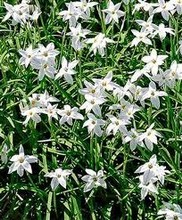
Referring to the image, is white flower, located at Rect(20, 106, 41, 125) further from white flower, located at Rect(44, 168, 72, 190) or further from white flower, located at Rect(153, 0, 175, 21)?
white flower, located at Rect(153, 0, 175, 21)

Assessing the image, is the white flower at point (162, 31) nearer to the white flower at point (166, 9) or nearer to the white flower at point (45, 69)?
the white flower at point (166, 9)

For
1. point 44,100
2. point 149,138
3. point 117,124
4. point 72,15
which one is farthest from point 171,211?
point 72,15

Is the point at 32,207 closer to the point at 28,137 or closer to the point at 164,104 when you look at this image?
the point at 28,137

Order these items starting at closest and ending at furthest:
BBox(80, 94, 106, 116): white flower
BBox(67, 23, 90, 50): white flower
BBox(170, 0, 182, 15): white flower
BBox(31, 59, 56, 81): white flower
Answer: BBox(80, 94, 106, 116): white flower → BBox(31, 59, 56, 81): white flower → BBox(67, 23, 90, 50): white flower → BBox(170, 0, 182, 15): white flower

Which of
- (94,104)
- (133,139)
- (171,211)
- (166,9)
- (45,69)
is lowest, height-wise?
(171,211)

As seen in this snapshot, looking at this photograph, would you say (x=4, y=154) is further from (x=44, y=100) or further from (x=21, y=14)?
(x=21, y=14)

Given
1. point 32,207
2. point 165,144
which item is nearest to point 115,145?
point 165,144

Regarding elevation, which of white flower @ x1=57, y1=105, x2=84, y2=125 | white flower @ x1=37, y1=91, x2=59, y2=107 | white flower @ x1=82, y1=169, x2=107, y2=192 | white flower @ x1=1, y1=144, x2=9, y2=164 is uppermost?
white flower @ x1=37, y1=91, x2=59, y2=107

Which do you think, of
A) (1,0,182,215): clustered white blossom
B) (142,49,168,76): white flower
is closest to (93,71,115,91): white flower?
(1,0,182,215): clustered white blossom

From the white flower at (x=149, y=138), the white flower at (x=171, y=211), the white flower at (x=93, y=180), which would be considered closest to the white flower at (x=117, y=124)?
the white flower at (x=149, y=138)
